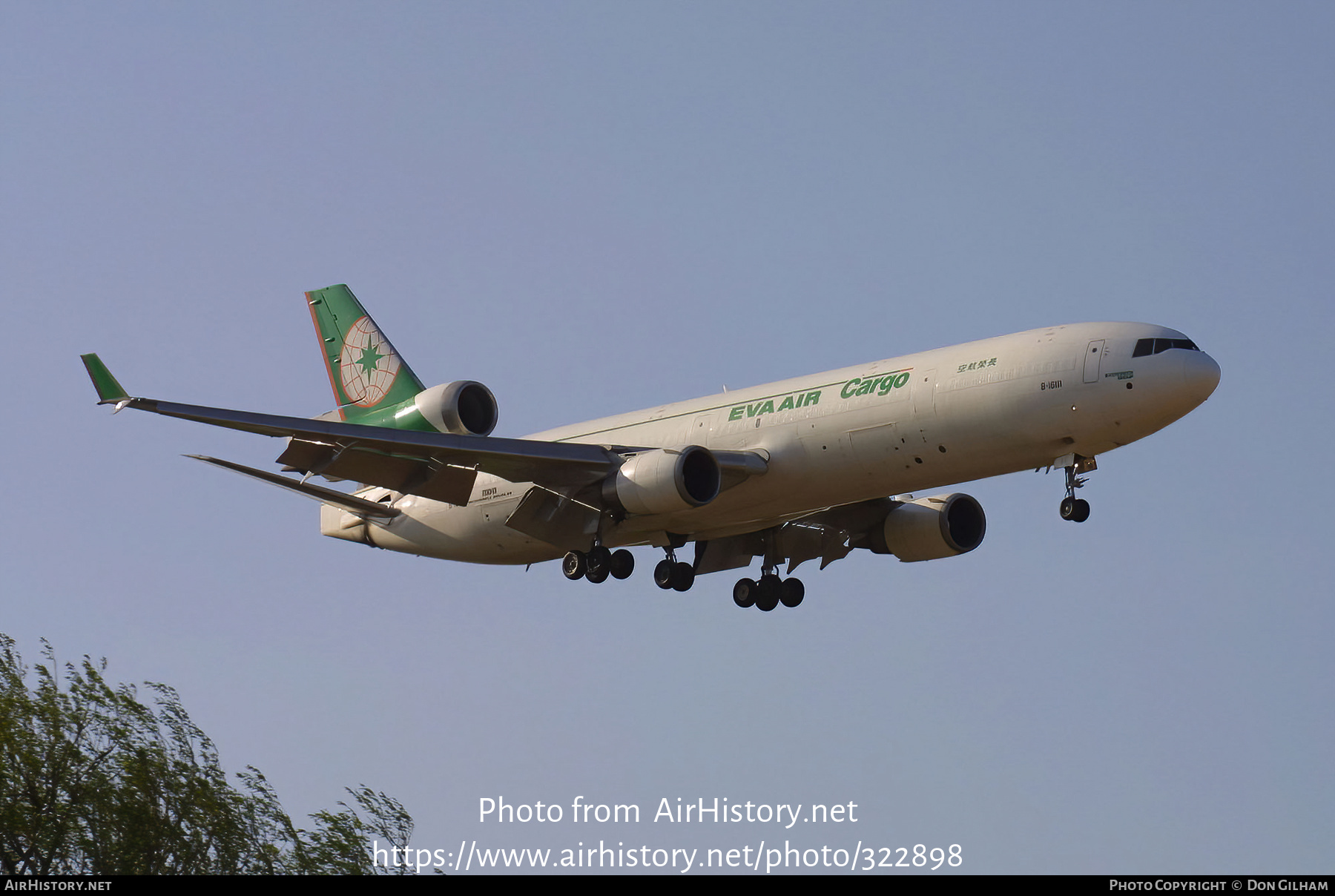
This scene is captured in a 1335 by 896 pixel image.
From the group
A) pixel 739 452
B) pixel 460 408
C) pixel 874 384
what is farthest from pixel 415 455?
pixel 874 384

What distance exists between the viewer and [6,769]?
1321 inches

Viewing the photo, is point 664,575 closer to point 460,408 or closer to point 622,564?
point 622,564

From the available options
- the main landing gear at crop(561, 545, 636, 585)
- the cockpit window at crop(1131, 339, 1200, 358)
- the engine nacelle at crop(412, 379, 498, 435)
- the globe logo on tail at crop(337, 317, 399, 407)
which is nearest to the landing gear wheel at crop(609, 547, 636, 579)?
the main landing gear at crop(561, 545, 636, 585)

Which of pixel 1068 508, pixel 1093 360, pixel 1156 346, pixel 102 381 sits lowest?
pixel 102 381

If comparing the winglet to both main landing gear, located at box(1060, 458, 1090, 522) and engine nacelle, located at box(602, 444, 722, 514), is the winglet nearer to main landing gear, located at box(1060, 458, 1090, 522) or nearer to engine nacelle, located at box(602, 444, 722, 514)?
engine nacelle, located at box(602, 444, 722, 514)

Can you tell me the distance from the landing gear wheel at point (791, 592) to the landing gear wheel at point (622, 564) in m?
5.39

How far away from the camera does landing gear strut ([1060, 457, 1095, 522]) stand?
3572 centimetres

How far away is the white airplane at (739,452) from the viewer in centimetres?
3491

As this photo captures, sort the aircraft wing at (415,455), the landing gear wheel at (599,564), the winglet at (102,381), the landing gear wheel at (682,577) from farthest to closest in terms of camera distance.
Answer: the landing gear wheel at (682,577) < the landing gear wheel at (599,564) < the aircraft wing at (415,455) < the winglet at (102,381)

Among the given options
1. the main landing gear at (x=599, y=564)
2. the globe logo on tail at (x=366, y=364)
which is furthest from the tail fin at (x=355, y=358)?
the main landing gear at (x=599, y=564)

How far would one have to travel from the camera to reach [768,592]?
44469 mm

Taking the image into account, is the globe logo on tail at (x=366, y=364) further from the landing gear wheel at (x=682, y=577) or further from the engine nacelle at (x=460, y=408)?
the landing gear wheel at (x=682, y=577)

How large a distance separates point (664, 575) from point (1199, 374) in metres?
14.7

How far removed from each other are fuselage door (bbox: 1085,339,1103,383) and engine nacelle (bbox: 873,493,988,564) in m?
8.95
